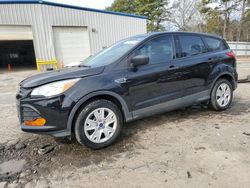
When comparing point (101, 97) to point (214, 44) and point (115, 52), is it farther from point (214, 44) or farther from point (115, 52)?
point (214, 44)

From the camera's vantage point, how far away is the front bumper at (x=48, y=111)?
2.68 m

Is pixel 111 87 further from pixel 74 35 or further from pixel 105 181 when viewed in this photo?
pixel 74 35

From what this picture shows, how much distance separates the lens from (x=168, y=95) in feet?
11.9

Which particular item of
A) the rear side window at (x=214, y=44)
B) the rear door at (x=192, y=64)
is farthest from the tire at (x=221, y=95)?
the rear side window at (x=214, y=44)

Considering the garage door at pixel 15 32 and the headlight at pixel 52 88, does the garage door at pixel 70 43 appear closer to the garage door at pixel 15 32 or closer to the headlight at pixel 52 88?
the garage door at pixel 15 32

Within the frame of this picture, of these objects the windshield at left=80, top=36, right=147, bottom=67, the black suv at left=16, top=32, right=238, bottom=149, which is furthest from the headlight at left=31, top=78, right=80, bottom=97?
the windshield at left=80, top=36, right=147, bottom=67

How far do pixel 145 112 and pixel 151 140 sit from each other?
1.57 ft

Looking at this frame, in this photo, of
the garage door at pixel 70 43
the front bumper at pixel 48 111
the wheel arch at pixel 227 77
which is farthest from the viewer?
the garage door at pixel 70 43

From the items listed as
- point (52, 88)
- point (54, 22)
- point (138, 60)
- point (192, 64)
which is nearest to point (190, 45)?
point (192, 64)

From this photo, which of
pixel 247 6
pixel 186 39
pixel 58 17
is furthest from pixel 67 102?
pixel 247 6

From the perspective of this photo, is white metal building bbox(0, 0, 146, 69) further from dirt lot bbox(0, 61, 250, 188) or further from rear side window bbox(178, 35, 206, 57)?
rear side window bbox(178, 35, 206, 57)

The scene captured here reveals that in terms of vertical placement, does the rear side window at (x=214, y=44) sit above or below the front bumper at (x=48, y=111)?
above

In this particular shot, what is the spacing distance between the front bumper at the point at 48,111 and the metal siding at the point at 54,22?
1283 centimetres

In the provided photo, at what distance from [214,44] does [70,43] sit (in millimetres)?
12823
